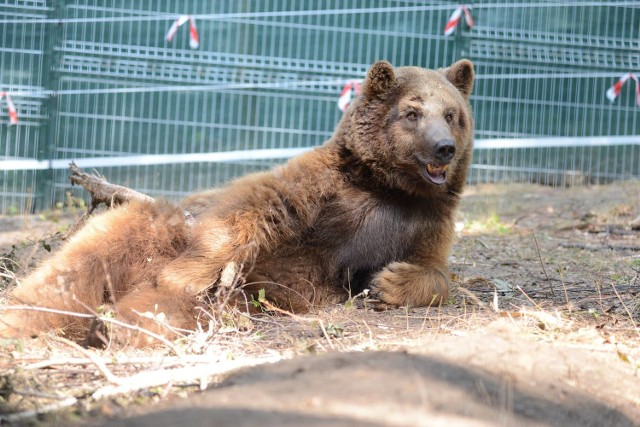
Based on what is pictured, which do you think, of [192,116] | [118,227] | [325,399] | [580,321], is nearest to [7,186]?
[192,116]

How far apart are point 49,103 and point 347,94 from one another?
4.48m

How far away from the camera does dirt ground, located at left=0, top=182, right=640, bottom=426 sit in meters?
2.73

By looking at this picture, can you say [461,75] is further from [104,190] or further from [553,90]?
[553,90]

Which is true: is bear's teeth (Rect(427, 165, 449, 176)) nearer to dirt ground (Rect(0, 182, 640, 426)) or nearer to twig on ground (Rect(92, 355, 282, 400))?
dirt ground (Rect(0, 182, 640, 426))

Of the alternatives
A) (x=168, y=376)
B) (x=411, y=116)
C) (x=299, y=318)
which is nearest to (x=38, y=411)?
(x=168, y=376)

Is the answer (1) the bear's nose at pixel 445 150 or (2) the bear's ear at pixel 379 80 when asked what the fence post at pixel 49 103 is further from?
(1) the bear's nose at pixel 445 150

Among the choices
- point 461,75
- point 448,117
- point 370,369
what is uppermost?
point 461,75

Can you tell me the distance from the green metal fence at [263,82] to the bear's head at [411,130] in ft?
21.1

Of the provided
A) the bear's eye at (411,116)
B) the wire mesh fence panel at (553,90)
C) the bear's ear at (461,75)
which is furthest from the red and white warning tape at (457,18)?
the bear's eye at (411,116)

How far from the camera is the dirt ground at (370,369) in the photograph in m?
2.73

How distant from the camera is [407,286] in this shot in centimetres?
500

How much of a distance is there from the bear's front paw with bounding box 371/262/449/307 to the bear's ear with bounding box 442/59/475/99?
161 centimetres

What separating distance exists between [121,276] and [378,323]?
1.70 m

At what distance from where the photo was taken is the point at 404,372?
10.0 ft
